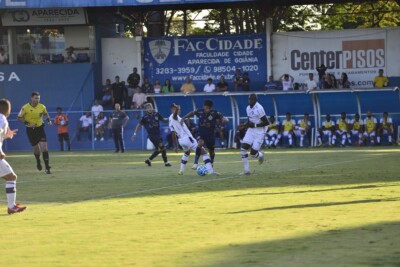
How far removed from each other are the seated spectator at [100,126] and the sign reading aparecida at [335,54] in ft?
29.4

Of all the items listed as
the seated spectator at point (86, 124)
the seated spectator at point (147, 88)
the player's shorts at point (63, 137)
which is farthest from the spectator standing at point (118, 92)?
the player's shorts at point (63, 137)

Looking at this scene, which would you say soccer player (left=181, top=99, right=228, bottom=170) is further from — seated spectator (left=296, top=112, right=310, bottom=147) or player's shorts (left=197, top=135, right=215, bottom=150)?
seated spectator (left=296, top=112, right=310, bottom=147)

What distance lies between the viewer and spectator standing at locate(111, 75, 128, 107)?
49.3 m

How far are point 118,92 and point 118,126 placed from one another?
5.10 meters

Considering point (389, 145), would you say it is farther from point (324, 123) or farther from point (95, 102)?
point (95, 102)

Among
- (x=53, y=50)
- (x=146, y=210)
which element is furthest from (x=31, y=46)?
(x=146, y=210)

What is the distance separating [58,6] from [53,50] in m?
Result: 3.92

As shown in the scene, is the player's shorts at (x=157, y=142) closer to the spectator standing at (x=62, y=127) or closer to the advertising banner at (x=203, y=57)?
the spectator standing at (x=62, y=127)

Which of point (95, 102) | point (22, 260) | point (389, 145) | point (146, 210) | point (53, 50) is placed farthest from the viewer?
point (53, 50)

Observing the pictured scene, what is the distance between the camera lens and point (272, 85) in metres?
48.4

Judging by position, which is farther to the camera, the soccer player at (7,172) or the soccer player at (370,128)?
the soccer player at (370,128)

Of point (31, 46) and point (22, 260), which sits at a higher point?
point (31, 46)

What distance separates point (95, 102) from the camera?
49.0m

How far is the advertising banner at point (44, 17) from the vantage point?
5131 cm
